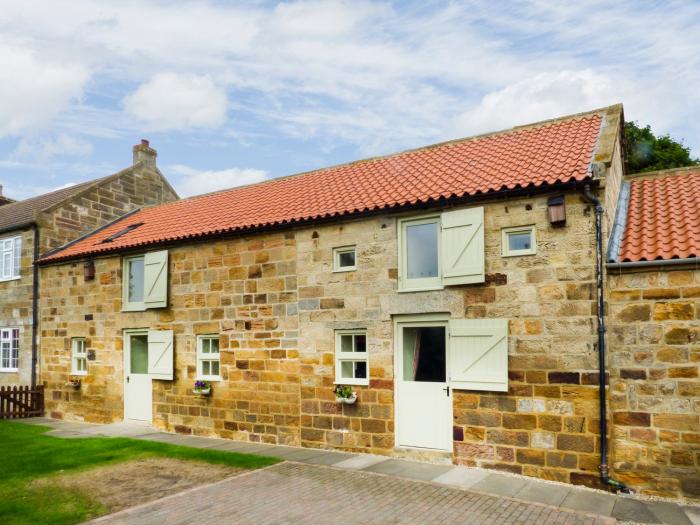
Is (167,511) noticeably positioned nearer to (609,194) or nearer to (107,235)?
(609,194)

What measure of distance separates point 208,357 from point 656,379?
29.2 ft

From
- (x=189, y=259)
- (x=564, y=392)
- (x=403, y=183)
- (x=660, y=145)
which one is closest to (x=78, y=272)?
(x=189, y=259)

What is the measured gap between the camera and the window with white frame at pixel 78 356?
15.7m

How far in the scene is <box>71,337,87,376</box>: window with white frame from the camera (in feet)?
51.5

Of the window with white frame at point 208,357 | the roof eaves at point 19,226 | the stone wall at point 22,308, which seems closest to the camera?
the window with white frame at point 208,357

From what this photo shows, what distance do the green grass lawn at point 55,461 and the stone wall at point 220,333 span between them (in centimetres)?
135

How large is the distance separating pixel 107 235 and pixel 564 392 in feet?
46.4

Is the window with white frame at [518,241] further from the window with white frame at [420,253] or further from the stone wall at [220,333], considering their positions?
the stone wall at [220,333]

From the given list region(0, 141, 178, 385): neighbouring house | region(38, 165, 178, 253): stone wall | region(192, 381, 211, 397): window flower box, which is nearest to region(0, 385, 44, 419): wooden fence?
region(0, 141, 178, 385): neighbouring house

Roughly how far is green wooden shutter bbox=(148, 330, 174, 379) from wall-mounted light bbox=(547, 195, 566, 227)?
29.3 feet

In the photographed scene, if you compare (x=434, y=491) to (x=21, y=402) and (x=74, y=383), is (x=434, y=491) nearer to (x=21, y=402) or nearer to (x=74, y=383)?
(x=74, y=383)

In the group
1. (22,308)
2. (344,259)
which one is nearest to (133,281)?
(22,308)

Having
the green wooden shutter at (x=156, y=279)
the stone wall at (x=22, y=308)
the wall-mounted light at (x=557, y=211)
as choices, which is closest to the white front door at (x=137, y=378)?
the green wooden shutter at (x=156, y=279)

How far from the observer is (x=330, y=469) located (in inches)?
364
